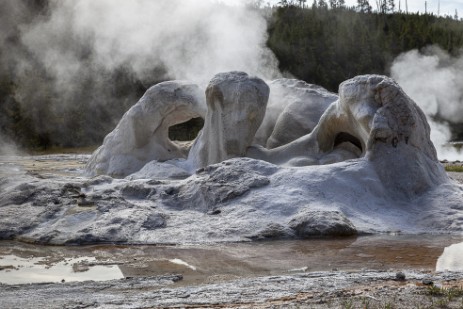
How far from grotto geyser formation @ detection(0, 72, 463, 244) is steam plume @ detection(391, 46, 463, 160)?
35.7 ft

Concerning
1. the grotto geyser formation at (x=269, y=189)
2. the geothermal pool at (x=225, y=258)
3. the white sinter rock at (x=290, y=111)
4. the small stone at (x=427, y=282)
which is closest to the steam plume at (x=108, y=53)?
the white sinter rock at (x=290, y=111)

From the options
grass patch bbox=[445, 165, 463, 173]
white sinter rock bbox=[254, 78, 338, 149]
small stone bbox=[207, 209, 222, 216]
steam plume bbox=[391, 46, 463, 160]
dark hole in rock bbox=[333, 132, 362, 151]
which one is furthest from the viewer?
steam plume bbox=[391, 46, 463, 160]

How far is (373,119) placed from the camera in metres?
7.95

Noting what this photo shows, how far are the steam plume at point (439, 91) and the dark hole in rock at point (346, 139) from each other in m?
10.2

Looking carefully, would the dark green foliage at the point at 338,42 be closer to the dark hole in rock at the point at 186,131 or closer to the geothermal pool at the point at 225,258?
the dark hole in rock at the point at 186,131

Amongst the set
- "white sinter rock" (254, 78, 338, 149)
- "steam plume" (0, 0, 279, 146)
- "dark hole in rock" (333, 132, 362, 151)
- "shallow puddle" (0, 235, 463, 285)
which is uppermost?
"steam plume" (0, 0, 279, 146)

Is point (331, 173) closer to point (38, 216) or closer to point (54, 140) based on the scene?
point (38, 216)

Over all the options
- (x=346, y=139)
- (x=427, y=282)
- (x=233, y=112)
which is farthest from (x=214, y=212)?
(x=346, y=139)

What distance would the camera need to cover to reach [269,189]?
7266 mm

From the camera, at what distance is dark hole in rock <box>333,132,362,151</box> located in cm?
965

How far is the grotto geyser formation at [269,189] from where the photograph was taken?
6.62 meters

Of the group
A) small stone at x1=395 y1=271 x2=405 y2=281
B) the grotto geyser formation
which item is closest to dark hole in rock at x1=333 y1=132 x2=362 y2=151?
the grotto geyser formation

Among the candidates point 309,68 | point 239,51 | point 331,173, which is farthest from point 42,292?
point 309,68

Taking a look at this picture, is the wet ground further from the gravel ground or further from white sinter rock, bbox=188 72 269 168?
white sinter rock, bbox=188 72 269 168
